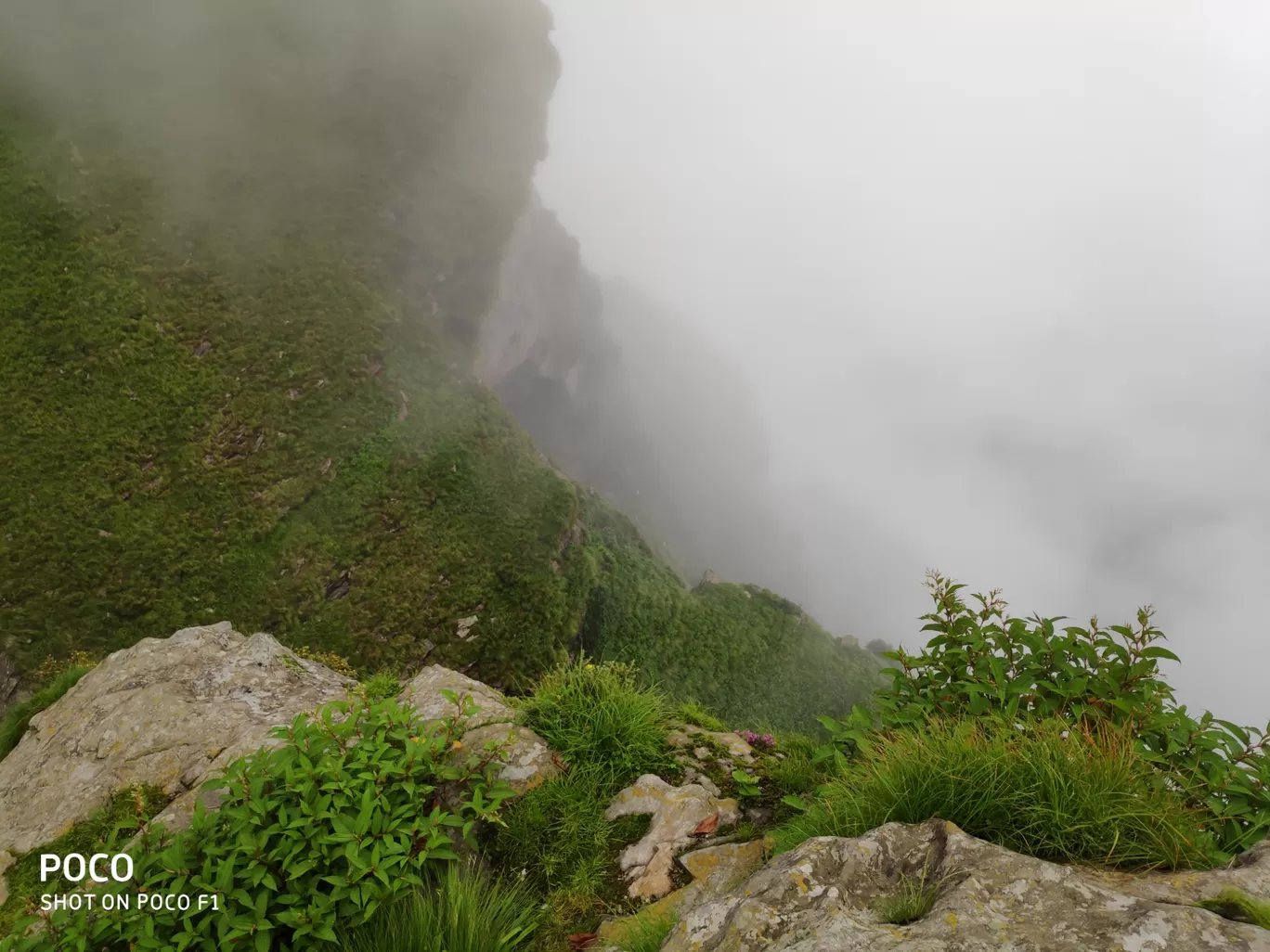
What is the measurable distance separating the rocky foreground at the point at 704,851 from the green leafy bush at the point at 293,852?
1.10 m

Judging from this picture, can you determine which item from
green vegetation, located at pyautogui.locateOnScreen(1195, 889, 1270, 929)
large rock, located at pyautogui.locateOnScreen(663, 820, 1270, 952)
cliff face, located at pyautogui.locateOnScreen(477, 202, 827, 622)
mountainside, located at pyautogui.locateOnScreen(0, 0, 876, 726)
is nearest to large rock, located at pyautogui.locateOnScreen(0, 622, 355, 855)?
large rock, located at pyautogui.locateOnScreen(663, 820, 1270, 952)

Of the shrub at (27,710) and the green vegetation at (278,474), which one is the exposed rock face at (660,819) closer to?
the shrub at (27,710)

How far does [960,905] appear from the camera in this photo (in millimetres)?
2391

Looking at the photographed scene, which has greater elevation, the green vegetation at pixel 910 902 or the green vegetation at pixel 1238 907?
the green vegetation at pixel 1238 907

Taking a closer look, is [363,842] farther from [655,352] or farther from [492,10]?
[655,352]

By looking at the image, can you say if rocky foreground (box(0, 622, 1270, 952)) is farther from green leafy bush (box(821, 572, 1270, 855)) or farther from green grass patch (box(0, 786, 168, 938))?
green leafy bush (box(821, 572, 1270, 855))

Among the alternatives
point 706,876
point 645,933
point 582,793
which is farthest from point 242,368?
point 645,933

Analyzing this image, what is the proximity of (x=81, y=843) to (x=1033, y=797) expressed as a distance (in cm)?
800

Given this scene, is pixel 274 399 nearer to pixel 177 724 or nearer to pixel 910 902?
pixel 177 724

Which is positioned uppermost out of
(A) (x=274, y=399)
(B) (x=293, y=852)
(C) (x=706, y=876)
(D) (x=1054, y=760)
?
(A) (x=274, y=399)

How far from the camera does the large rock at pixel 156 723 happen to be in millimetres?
5953

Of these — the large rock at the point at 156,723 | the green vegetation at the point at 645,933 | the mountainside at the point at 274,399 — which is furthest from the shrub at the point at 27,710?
the mountainside at the point at 274,399

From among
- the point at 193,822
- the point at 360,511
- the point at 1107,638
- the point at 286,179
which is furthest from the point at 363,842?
the point at 286,179

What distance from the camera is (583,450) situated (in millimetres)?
97625
